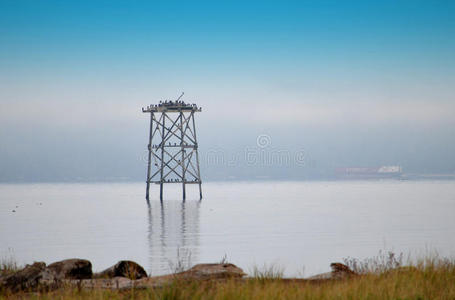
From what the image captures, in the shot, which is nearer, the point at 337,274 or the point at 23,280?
A: the point at 23,280

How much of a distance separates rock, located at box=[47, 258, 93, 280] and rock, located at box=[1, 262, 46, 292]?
2.18 feet

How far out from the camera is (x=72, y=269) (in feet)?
35.1

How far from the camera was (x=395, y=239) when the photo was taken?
71.5ft

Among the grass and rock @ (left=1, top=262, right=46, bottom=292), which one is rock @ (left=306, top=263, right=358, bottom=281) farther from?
rock @ (left=1, top=262, right=46, bottom=292)

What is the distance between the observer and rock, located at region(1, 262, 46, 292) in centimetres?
919

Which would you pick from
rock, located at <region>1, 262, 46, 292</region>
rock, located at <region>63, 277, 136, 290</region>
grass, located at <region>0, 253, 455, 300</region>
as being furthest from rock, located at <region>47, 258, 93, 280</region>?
grass, located at <region>0, 253, 455, 300</region>

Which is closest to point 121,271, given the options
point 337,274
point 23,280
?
point 23,280

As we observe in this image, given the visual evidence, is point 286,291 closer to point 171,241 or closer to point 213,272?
point 213,272

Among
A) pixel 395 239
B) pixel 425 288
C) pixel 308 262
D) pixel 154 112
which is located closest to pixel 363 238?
pixel 395 239

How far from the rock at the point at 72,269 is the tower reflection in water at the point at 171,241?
1.56 m

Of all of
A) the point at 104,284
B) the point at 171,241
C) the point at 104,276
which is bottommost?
the point at 171,241

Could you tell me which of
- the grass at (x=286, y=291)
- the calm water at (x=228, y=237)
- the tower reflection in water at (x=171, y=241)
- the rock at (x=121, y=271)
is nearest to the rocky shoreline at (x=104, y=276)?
the rock at (x=121, y=271)

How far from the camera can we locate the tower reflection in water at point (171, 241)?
15.5 meters

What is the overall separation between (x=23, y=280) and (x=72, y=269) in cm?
147
